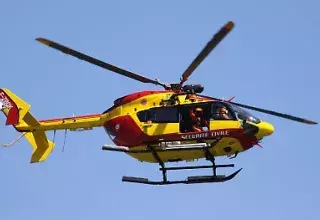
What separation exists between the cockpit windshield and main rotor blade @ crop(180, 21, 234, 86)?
1609mm

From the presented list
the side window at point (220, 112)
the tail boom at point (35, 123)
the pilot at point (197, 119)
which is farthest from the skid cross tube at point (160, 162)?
the tail boom at point (35, 123)

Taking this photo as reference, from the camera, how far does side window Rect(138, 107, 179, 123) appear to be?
19.1 meters

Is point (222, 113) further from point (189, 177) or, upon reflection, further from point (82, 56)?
point (82, 56)

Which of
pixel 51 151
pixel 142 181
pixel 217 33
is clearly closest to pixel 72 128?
pixel 51 151

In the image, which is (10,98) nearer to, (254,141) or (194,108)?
(194,108)

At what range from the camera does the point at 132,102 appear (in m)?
19.8

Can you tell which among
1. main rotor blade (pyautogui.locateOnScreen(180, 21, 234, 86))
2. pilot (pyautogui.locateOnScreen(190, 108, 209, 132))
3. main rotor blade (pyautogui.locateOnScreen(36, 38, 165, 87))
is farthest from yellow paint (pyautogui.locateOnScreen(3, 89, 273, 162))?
main rotor blade (pyautogui.locateOnScreen(36, 38, 165, 87))

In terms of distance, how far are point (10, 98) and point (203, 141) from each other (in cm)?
707

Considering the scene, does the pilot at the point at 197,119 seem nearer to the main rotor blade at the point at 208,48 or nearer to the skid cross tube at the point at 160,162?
the main rotor blade at the point at 208,48

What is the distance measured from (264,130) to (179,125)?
239cm

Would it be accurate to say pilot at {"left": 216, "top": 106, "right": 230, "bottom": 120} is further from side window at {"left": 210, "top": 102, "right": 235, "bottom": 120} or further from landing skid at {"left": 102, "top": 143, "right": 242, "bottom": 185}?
landing skid at {"left": 102, "top": 143, "right": 242, "bottom": 185}

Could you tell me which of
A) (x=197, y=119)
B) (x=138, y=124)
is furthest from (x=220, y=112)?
(x=138, y=124)

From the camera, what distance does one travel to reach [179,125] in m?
19.0

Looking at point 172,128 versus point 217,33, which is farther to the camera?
point 172,128
